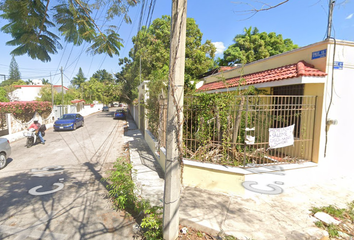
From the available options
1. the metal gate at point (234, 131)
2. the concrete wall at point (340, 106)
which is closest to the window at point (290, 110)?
the metal gate at point (234, 131)

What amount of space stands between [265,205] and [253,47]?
21157mm

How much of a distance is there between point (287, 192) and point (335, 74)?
3.37 m

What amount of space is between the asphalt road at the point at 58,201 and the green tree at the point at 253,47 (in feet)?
60.1

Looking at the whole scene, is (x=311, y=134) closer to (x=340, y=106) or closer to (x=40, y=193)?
(x=340, y=106)

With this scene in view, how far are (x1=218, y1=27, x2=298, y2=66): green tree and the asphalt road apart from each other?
18.3m

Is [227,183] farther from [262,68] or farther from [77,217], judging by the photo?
[262,68]

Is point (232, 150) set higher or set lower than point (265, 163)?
higher

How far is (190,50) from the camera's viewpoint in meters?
18.3

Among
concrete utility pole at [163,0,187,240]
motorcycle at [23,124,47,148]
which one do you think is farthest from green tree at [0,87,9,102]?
concrete utility pole at [163,0,187,240]

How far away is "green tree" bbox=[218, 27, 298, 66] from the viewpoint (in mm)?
21406

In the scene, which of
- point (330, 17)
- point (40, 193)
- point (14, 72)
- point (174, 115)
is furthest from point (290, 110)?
point (14, 72)

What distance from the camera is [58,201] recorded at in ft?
14.8

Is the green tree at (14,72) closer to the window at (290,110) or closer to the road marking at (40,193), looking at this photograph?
the road marking at (40,193)

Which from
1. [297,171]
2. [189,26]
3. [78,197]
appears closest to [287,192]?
[297,171]
